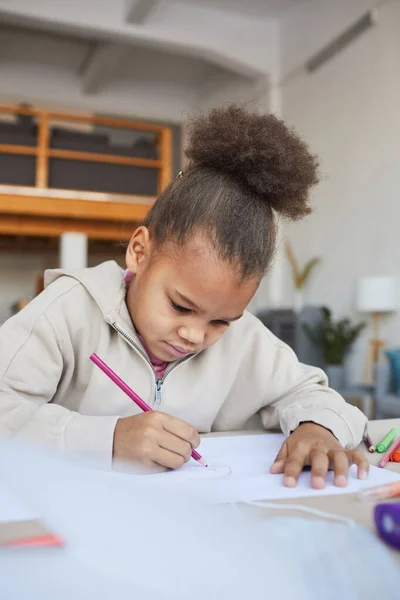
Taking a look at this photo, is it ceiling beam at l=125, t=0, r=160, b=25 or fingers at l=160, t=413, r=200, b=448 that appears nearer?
fingers at l=160, t=413, r=200, b=448

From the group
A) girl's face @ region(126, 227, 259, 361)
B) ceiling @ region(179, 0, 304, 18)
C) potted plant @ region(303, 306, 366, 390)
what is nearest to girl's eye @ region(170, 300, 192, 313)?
girl's face @ region(126, 227, 259, 361)

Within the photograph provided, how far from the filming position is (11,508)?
30 centimetres

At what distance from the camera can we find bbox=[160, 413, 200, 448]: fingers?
1.61ft

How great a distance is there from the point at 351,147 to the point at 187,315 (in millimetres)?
3415

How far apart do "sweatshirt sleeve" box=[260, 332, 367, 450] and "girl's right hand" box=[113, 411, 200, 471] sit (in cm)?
15

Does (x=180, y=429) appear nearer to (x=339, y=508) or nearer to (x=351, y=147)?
(x=339, y=508)

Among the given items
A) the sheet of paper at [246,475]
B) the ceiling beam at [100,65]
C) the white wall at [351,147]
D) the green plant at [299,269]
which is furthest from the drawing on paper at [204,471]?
the ceiling beam at [100,65]

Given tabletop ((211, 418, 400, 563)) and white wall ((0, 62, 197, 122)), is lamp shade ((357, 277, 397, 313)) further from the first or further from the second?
white wall ((0, 62, 197, 122))

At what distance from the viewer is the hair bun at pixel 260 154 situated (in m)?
0.62

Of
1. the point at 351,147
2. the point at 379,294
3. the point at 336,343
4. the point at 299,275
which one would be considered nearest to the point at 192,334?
the point at 379,294

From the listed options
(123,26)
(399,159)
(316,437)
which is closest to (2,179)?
(123,26)

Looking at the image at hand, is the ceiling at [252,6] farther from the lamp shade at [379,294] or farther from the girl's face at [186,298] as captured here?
the girl's face at [186,298]

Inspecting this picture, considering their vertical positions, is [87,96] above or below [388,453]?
above

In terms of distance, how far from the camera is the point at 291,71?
14.5ft
